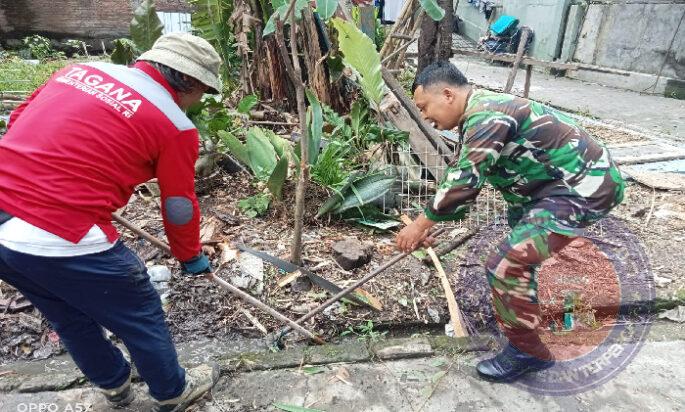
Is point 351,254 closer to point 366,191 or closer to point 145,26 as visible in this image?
point 366,191

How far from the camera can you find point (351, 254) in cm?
315

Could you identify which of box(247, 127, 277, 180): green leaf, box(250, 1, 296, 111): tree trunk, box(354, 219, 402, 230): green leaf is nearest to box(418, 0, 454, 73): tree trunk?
box(250, 1, 296, 111): tree trunk

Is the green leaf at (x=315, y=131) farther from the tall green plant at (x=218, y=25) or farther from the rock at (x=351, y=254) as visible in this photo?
the tall green plant at (x=218, y=25)

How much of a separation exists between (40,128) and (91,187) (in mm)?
271

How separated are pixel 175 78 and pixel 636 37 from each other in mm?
11762

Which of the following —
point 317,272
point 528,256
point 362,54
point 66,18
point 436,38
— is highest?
point 436,38

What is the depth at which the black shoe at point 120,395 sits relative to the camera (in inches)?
83.4

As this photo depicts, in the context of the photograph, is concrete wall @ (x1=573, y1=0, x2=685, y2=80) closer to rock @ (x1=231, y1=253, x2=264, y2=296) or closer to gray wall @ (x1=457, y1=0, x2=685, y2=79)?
gray wall @ (x1=457, y1=0, x2=685, y2=79)

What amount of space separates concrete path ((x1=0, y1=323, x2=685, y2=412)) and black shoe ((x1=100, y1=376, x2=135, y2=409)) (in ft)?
0.20

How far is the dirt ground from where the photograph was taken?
2.72 m

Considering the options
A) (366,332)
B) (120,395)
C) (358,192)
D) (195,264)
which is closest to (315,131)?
(358,192)

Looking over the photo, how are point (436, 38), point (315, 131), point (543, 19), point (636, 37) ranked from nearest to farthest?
point (315, 131), point (436, 38), point (636, 37), point (543, 19)

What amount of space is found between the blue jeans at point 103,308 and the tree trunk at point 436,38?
403 centimetres

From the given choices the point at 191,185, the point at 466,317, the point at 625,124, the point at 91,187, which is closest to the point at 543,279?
the point at 466,317
